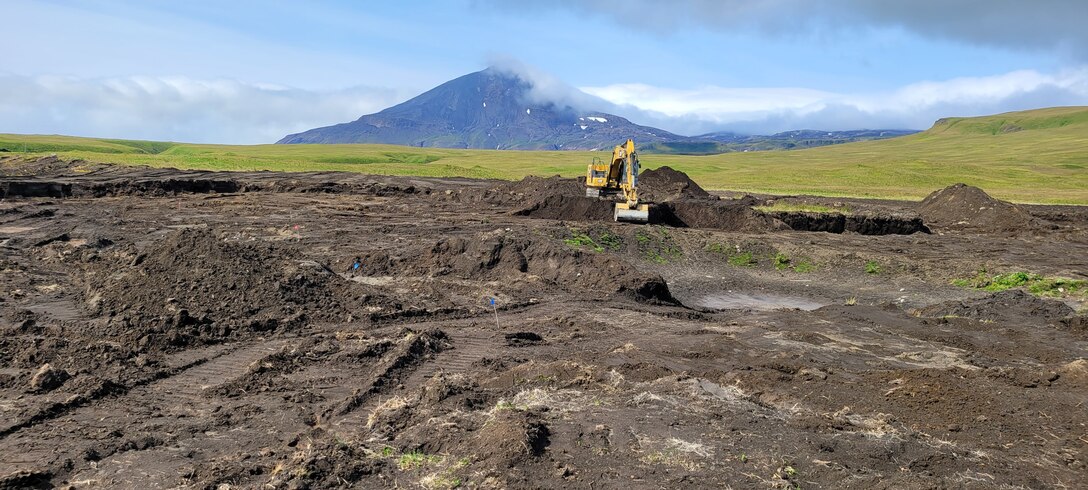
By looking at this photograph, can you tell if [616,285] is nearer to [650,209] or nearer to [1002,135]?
[650,209]

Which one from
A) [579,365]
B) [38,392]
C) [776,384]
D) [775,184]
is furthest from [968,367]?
[775,184]

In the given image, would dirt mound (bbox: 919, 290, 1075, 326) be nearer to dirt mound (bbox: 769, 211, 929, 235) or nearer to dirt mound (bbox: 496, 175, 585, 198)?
dirt mound (bbox: 769, 211, 929, 235)

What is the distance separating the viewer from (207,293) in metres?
14.3

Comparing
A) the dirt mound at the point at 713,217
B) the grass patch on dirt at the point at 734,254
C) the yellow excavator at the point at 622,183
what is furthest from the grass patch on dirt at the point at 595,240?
the dirt mound at the point at 713,217

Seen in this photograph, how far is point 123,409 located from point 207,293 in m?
5.39

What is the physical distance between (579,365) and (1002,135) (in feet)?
539

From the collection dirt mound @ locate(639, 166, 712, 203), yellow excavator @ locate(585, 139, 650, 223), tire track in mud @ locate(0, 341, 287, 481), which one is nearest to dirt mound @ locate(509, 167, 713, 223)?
dirt mound @ locate(639, 166, 712, 203)

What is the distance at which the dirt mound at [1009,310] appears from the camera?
15.5m

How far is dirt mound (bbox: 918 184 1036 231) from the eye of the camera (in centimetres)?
3034

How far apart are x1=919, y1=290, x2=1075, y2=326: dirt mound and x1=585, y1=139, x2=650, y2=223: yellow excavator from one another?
12508 millimetres

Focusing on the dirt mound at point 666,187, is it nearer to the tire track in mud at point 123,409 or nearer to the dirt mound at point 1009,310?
the dirt mound at point 1009,310

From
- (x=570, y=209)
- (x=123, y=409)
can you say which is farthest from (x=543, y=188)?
(x=123, y=409)

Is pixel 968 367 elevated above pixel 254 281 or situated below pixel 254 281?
below

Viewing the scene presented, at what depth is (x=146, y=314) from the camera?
13039mm
